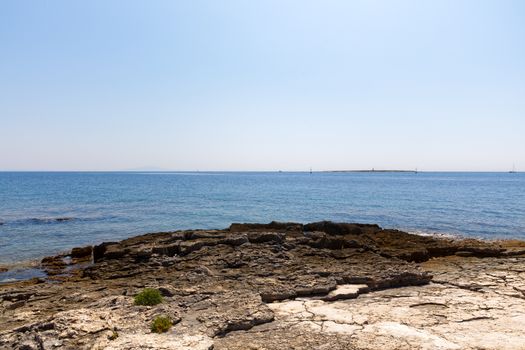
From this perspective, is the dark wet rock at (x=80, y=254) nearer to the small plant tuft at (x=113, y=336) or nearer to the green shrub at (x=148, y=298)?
the green shrub at (x=148, y=298)

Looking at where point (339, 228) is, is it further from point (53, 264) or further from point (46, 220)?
point (46, 220)

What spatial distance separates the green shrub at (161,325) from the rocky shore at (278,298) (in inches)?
4.8

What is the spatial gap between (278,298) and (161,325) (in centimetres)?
404

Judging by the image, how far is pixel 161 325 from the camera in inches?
356

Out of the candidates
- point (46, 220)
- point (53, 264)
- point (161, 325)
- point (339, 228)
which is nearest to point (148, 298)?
point (161, 325)

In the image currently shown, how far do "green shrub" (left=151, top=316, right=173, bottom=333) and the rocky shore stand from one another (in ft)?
0.40

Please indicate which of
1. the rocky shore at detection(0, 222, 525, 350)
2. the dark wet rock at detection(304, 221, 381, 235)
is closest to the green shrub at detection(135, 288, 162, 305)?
the rocky shore at detection(0, 222, 525, 350)

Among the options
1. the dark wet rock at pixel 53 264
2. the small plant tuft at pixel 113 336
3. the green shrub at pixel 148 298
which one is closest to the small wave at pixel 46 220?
the dark wet rock at pixel 53 264

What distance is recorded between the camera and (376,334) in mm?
9062

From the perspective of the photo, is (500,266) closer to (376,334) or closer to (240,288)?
(376,334)

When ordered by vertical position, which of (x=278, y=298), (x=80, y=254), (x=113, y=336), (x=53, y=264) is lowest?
(x=53, y=264)

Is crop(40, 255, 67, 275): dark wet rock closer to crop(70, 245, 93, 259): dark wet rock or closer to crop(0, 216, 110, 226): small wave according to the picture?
crop(70, 245, 93, 259): dark wet rock

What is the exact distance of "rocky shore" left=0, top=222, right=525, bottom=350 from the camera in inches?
344

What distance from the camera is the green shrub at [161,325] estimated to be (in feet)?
29.4
